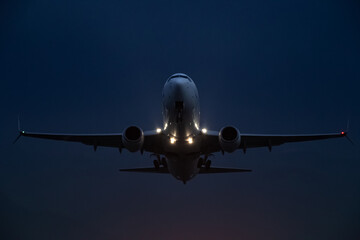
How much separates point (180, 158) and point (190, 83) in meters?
5.74

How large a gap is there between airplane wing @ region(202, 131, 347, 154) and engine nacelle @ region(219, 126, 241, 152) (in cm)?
367

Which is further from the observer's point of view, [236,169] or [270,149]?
[236,169]

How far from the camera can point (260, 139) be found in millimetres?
21625

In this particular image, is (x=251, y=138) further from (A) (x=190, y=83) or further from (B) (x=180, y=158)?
(A) (x=190, y=83)

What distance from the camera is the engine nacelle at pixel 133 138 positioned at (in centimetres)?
1585

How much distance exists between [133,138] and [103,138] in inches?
221

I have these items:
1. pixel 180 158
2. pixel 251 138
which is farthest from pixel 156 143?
pixel 251 138

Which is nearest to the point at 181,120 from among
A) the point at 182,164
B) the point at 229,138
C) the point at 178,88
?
the point at 178,88

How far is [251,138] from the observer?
21.2 m

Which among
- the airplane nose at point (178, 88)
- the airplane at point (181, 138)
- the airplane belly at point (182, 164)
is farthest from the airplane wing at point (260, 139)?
the airplane nose at point (178, 88)

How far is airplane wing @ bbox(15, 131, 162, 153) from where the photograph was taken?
20234 millimetres

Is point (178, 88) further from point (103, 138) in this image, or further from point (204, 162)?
point (204, 162)

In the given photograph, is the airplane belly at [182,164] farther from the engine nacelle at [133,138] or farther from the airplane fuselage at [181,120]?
the engine nacelle at [133,138]

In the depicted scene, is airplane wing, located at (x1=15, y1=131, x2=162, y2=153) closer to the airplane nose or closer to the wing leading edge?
the wing leading edge
